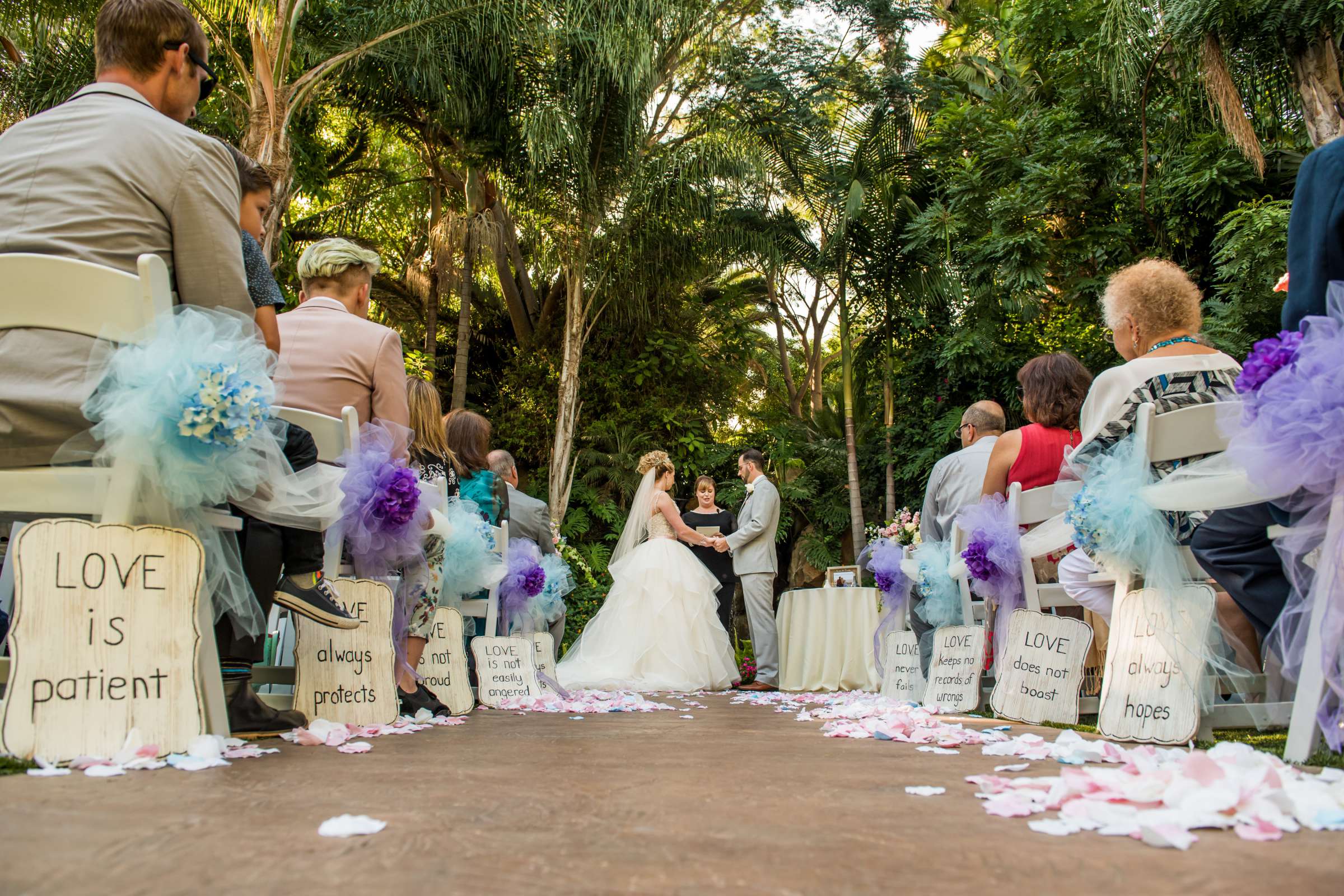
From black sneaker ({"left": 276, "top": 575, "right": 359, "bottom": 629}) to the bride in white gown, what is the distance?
533cm

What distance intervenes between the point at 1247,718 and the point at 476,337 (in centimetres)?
1529

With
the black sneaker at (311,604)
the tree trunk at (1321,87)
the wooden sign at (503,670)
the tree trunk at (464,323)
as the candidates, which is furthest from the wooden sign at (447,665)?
the tree trunk at (464,323)

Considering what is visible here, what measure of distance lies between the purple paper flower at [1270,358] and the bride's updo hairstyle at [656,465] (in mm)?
7764

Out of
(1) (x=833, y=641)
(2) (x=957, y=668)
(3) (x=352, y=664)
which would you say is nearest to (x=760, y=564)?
(1) (x=833, y=641)

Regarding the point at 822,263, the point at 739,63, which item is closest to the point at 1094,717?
the point at 822,263

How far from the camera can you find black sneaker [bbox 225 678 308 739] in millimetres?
2732

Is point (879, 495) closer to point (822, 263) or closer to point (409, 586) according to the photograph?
point (822, 263)

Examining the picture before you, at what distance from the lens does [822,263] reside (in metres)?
12.9

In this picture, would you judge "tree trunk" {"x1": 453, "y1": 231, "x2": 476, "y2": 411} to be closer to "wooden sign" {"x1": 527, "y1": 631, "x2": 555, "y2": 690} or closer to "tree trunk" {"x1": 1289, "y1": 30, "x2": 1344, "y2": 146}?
"wooden sign" {"x1": 527, "y1": 631, "x2": 555, "y2": 690}

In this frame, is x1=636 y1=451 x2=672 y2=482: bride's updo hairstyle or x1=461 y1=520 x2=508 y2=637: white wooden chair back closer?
x1=461 y1=520 x2=508 y2=637: white wooden chair back

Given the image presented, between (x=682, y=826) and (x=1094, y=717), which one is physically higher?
(x=682, y=826)

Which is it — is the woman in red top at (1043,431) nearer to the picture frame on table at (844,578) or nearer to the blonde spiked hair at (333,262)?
the blonde spiked hair at (333,262)

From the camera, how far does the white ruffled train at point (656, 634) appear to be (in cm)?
849

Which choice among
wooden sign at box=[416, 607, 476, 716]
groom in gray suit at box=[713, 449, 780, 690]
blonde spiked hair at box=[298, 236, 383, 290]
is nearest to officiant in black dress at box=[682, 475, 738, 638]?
groom in gray suit at box=[713, 449, 780, 690]
